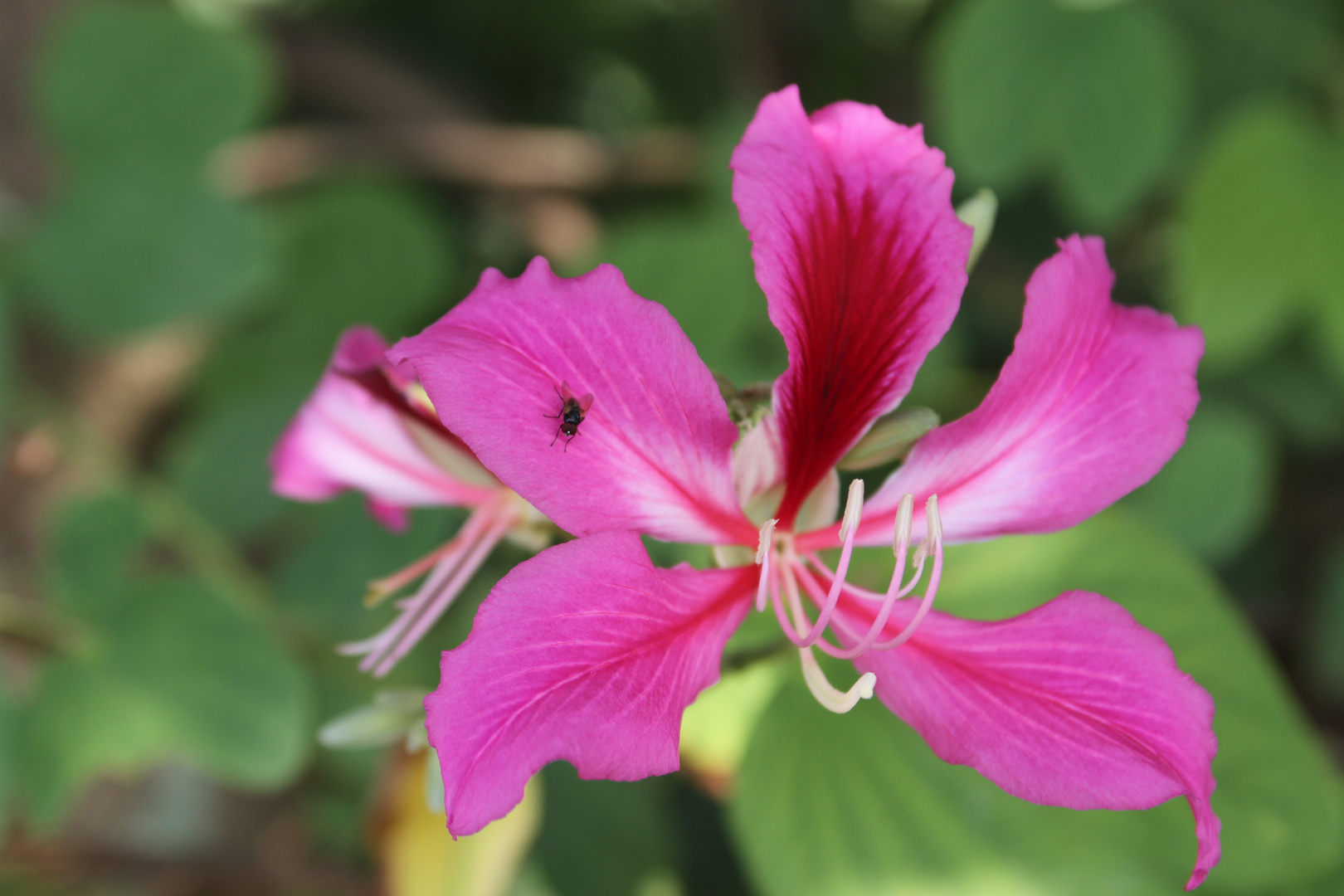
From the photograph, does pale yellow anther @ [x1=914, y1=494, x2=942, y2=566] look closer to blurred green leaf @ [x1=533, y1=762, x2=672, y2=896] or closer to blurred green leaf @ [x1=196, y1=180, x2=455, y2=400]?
blurred green leaf @ [x1=533, y1=762, x2=672, y2=896]

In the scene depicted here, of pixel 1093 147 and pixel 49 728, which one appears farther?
pixel 1093 147

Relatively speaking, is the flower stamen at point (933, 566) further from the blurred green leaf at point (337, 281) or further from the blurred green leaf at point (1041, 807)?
the blurred green leaf at point (337, 281)

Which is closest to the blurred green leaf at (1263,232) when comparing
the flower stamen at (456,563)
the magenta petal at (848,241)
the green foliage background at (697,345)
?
the green foliage background at (697,345)

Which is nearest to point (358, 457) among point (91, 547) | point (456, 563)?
point (456, 563)

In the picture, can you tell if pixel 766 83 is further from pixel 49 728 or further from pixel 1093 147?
pixel 49 728

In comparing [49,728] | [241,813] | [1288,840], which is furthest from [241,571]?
[1288,840]

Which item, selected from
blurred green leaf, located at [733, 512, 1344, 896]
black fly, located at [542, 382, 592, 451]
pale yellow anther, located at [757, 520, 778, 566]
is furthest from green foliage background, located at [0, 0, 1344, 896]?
black fly, located at [542, 382, 592, 451]
